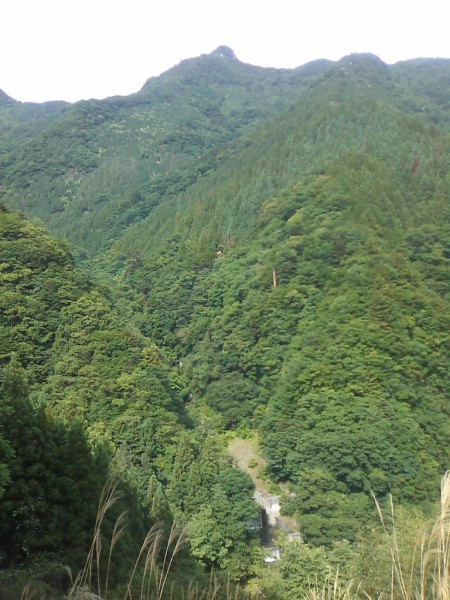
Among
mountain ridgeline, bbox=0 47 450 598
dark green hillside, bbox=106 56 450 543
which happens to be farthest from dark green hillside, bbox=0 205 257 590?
dark green hillside, bbox=106 56 450 543

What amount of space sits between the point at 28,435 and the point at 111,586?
4.97 m

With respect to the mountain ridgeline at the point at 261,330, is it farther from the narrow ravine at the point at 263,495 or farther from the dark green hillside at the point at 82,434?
the narrow ravine at the point at 263,495

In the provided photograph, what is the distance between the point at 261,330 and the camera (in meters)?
44.0

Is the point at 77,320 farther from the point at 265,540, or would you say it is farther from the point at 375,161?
the point at 375,161

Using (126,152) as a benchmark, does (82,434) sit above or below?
below

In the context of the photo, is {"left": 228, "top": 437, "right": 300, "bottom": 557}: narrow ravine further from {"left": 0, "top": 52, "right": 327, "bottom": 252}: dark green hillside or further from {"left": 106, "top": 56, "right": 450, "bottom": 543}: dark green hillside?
{"left": 0, "top": 52, "right": 327, "bottom": 252}: dark green hillside

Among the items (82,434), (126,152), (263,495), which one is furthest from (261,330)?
(126,152)

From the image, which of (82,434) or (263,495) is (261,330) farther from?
(82,434)

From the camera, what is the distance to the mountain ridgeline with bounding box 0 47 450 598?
27.0 metres

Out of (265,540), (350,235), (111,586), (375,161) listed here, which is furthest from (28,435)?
(375,161)

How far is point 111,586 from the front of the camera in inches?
401

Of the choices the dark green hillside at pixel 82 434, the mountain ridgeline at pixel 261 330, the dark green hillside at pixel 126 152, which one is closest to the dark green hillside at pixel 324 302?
the mountain ridgeline at pixel 261 330

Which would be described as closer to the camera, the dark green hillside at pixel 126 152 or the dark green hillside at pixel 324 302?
the dark green hillside at pixel 324 302

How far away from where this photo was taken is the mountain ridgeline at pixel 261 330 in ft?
88.6
